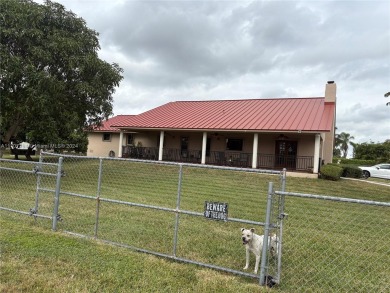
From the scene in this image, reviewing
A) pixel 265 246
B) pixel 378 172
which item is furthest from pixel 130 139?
pixel 265 246

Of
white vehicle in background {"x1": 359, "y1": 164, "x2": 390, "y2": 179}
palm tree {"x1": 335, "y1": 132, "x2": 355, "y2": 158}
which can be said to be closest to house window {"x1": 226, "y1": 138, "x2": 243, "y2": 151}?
white vehicle in background {"x1": 359, "y1": 164, "x2": 390, "y2": 179}

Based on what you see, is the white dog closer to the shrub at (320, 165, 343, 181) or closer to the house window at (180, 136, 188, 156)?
the shrub at (320, 165, 343, 181)

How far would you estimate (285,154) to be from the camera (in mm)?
21656

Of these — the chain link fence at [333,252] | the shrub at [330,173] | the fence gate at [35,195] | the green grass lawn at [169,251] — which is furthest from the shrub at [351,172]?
the fence gate at [35,195]

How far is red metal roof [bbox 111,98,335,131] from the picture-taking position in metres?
19.9

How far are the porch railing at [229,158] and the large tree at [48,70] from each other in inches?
302

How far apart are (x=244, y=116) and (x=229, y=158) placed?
3135 mm

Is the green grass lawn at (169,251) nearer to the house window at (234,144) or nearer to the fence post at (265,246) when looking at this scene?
the fence post at (265,246)

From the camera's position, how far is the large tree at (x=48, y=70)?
12.9 m

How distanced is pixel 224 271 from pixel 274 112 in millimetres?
19261

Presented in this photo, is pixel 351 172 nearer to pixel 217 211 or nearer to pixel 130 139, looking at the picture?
pixel 130 139

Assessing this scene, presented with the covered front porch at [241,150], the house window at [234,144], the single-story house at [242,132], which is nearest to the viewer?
the single-story house at [242,132]

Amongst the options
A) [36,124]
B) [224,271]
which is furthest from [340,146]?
[224,271]

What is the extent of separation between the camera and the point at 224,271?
474 centimetres
